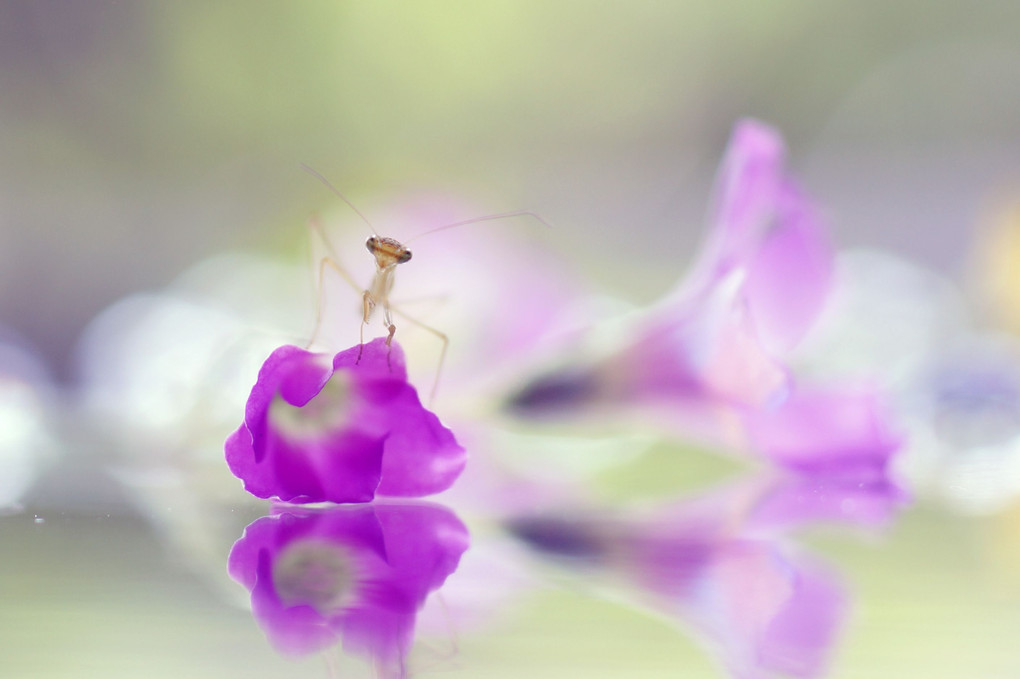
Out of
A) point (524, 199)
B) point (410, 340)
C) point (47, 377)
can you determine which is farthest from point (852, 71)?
point (47, 377)

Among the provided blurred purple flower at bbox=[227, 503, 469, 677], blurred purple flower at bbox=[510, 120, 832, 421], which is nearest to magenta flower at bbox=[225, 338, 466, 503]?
blurred purple flower at bbox=[227, 503, 469, 677]

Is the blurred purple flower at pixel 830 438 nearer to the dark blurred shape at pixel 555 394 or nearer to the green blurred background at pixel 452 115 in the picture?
the dark blurred shape at pixel 555 394

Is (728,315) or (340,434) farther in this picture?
(728,315)

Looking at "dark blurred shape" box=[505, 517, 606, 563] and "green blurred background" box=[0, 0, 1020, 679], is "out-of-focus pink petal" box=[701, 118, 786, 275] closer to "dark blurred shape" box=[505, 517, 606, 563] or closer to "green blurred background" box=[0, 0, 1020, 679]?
"dark blurred shape" box=[505, 517, 606, 563]

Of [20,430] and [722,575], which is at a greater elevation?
[20,430]

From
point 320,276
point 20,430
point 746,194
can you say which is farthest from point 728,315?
point 20,430

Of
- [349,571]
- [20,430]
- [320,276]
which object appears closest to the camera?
[349,571]

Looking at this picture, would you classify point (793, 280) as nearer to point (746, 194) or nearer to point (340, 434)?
point (746, 194)
